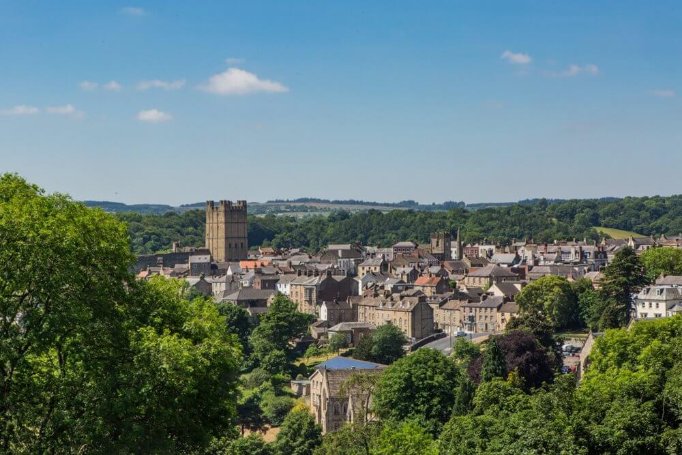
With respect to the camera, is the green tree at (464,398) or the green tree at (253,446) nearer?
the green tree at (253,446)

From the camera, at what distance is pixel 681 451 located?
99.6 ft

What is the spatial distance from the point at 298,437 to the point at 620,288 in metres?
33.6

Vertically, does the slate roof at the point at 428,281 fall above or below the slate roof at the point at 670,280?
below

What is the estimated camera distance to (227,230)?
15612cm

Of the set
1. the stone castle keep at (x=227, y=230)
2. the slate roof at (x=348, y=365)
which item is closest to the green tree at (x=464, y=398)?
the slate roof at (x=348, y=365)

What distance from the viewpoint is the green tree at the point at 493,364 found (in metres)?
57.7

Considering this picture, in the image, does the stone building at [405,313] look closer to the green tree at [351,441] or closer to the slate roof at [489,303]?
the slate roof at [489,303]

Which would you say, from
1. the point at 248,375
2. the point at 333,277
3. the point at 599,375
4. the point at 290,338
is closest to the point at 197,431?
the point at 599,375

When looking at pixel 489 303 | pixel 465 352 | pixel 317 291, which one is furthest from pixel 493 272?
pixel 465 352

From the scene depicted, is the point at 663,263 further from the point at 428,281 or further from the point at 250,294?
the point at 250,294

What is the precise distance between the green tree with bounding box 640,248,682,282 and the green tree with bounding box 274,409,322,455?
154ft

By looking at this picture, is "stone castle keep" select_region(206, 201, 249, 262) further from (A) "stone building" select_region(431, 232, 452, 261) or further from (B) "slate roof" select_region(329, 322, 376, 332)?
(B) "slate roof" select_region(329, 322, 376, 332)

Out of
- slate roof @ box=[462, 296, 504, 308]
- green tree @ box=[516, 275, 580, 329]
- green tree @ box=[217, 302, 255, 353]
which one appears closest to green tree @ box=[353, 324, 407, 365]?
green tree @ box=[516, 275, 580, 329]

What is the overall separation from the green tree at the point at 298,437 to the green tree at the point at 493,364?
9406 mm
